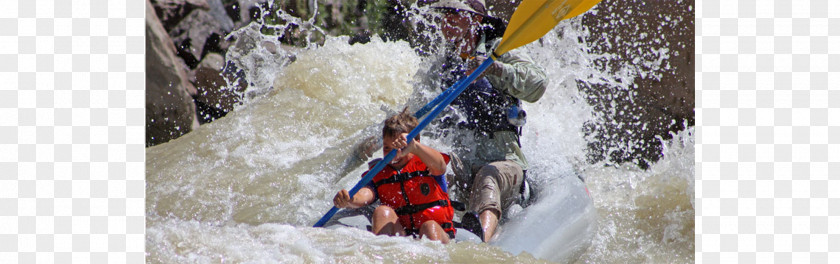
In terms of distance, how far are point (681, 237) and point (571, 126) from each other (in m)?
0.50

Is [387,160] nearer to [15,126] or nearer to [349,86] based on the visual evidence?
[15,126]

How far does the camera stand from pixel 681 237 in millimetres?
1784

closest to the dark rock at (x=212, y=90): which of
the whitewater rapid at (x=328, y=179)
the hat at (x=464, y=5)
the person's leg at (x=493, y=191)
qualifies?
the whitewater rapid at (x=328, y=179)

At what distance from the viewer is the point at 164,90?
2.53 metres

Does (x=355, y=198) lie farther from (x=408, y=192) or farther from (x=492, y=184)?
(x=492, y=184)

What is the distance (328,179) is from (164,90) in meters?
1.17

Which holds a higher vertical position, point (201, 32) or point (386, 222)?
point (201, 32)

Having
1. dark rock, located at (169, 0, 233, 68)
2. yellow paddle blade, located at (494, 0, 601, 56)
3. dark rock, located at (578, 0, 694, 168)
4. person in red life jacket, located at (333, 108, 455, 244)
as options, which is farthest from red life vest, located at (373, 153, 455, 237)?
dark rock, located at (169, 0, 233, 68)

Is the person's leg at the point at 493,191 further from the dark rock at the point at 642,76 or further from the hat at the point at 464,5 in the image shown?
the dark rock at the point at 642,76

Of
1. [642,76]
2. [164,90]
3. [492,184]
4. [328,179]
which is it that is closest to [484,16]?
[492,184]

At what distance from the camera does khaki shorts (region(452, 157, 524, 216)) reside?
152cm

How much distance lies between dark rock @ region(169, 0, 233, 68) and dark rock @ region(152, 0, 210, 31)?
0.07 feet

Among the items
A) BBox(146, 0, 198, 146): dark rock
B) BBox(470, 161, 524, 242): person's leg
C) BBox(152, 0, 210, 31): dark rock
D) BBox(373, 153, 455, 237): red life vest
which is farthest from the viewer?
BBox(152, 0, 210, 31): dark rock

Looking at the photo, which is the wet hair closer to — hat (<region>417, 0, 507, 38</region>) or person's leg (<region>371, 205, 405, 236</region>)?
person's leg (<region>371, 205, 405, 236</region>)
